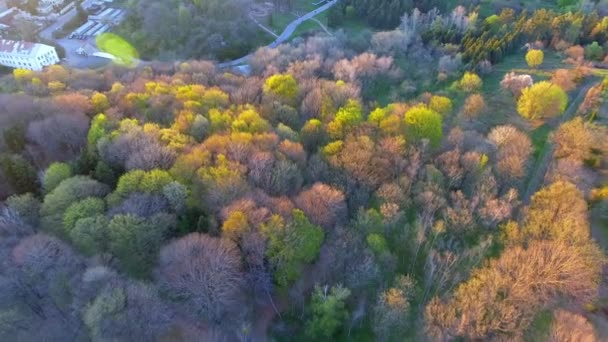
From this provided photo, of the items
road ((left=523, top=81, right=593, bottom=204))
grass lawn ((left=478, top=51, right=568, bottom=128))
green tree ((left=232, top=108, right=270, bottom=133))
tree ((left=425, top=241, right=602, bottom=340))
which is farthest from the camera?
grass lawn ((left=478, top=51, right=568, bottom=128))

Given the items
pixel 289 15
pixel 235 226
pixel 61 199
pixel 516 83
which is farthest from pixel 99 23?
pixel 516 83

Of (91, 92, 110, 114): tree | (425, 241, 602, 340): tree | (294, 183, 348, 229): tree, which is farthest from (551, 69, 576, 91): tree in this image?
(91, 92, 110, 114): tree

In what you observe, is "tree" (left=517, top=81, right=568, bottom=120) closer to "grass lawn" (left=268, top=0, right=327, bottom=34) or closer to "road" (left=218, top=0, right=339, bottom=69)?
"road" (left=218, top=0, right=339, bottom=69)

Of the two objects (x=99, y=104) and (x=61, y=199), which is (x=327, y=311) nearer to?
(x=61, y=199)

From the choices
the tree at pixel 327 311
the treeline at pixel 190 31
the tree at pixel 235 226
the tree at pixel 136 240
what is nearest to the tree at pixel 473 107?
the tree at pixel 327 311

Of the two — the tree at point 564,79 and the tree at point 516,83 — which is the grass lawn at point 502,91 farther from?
the tree at point 564,79
